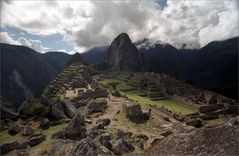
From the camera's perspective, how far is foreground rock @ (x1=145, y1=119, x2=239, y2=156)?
12.0 metres

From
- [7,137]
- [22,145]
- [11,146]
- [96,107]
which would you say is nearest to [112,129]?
[22,145]

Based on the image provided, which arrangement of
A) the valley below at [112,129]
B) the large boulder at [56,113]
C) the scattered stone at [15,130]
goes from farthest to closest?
the large boulder at [56,113] < the scattered stone at [15,130] < the valley below at [112,129]

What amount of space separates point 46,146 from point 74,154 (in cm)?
1178

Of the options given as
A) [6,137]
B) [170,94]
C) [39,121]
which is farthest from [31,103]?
[170,94]

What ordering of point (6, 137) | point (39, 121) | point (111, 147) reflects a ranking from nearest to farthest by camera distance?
point (111, 147) → point (6, 137) → point (39, 121)

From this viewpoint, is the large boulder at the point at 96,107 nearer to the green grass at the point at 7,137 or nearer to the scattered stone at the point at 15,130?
the scattered stone at the point at 15,130

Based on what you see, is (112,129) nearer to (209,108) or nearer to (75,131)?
(75,131)

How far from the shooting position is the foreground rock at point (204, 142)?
39.5ft

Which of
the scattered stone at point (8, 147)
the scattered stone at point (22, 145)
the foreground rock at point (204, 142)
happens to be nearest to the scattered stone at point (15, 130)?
the scattered stone at point (22, 145)

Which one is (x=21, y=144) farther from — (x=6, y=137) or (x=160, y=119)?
(x=160, y=119)

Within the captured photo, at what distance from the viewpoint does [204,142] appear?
12.7 metres

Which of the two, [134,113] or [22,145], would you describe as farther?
[134,113]

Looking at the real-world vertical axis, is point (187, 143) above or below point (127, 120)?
above

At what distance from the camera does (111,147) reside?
2441 centimetres
